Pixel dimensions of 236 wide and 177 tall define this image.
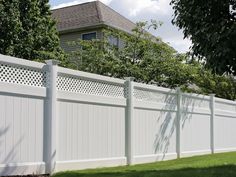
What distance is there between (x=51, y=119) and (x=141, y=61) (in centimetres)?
1105

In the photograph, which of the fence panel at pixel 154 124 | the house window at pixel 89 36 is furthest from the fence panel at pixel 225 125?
the house window at pixel 89 36

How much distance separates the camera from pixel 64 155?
10.8 metres

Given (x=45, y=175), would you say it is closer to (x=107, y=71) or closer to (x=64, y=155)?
(x=64, y=155)

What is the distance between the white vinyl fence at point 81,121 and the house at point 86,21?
538 inches

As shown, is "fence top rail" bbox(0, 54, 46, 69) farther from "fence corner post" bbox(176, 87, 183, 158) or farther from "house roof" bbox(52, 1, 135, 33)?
"house roof" bbox(52, 1, 135, 33)

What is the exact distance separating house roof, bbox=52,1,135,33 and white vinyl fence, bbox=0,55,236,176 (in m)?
14.1

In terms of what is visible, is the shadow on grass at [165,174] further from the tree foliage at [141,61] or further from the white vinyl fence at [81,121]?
the tree foliage at [141,61]

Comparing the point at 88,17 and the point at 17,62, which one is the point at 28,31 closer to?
the point at 88,17

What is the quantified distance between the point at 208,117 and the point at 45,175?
986cm

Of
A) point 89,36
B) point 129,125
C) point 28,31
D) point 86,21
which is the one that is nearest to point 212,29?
point 129,125

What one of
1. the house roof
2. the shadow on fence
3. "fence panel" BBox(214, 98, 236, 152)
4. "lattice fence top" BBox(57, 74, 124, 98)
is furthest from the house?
"lattice fence top" BBox(57, 74, 124, 98)

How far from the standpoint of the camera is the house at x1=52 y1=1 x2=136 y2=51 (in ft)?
98.6

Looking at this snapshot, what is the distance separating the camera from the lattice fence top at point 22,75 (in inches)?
369

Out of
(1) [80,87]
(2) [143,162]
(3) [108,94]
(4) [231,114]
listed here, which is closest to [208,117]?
(4) [231,114]
